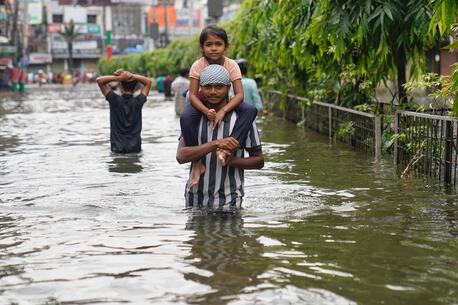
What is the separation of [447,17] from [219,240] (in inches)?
99.3

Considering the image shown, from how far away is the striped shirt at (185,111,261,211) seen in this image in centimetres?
684

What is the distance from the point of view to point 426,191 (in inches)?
364

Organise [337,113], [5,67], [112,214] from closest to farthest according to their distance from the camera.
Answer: [112,214]
[337,113]
[5,67]

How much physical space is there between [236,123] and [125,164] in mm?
6013

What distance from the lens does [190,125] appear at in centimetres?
677

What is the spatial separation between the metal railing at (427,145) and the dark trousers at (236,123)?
132 inches

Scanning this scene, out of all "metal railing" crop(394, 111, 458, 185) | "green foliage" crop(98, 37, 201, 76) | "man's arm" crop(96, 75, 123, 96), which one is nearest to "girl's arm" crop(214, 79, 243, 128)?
"metal railing" crop(394, 111, 458, 185)

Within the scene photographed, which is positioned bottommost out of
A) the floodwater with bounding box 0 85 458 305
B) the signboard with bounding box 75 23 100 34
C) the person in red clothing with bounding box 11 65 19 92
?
the person in red clothing with bounding box 11 65 19 92

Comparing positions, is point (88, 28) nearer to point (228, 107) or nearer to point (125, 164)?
point (125, 164)

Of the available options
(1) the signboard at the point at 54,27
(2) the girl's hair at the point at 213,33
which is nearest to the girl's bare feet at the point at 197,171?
(2) the girl's hair at the point at 213,33

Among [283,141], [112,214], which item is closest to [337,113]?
[283,141]

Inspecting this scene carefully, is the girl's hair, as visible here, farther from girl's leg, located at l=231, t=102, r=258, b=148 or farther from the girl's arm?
girl's leg, located at l=231, t=102, r=258, b=148

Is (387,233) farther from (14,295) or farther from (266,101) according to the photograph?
(266,101)

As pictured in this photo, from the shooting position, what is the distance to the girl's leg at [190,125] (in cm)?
677
